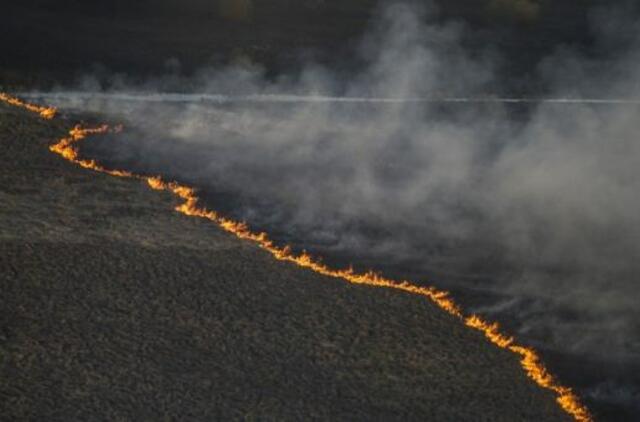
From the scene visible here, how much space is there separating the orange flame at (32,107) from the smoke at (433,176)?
45 centimetres

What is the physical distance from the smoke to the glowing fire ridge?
0.66 feet

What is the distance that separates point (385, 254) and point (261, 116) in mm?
3627

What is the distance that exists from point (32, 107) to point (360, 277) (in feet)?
14.9

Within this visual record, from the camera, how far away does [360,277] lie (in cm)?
632

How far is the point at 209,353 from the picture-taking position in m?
5.03

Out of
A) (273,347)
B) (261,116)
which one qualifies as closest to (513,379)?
(273,347)

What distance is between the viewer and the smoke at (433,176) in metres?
6.66

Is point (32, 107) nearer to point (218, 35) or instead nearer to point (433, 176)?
point (433, 176)

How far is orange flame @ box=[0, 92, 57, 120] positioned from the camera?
29.7ft

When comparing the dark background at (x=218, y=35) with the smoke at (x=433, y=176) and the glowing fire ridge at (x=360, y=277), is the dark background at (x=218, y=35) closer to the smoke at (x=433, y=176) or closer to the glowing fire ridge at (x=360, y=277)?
the smoke at (x=433, y=176)

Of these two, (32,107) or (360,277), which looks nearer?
(360,277)

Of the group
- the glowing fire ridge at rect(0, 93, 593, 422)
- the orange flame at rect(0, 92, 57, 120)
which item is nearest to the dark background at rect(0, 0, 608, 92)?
the orange flame at rect(0, 92, 57, 120)

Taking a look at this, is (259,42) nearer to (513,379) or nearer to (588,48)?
(588,48)

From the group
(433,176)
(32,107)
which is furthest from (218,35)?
(433,176)
